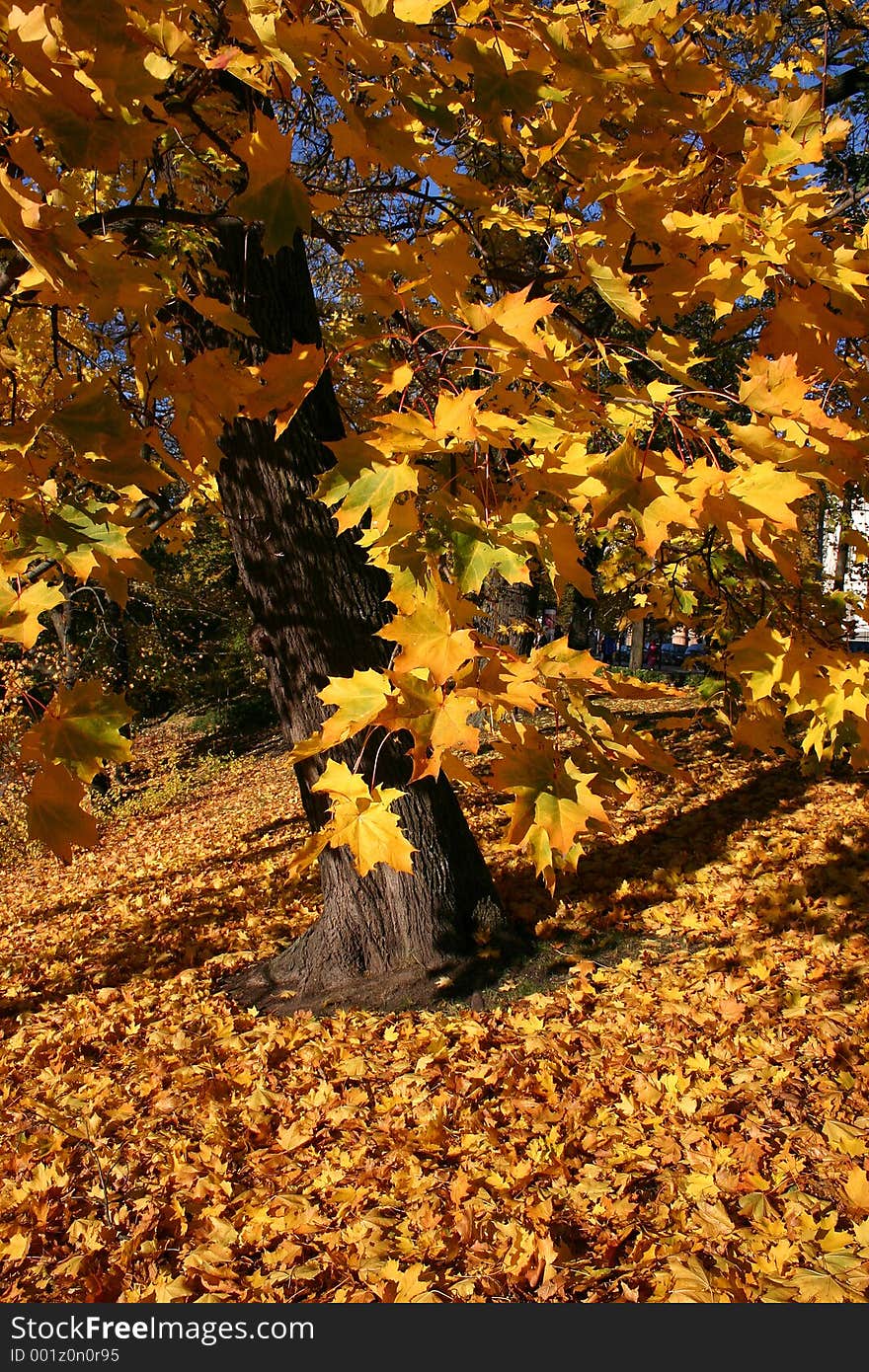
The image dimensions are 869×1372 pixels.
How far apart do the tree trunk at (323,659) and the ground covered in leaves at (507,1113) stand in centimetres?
27

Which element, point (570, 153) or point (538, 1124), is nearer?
point (570, 153)

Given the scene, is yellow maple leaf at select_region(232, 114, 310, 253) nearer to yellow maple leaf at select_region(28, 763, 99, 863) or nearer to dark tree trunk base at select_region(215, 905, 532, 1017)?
yellow maple leaf at select_region(28, 763, 99, 863)

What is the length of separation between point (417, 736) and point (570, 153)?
1.74 m

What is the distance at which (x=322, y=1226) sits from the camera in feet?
7.94

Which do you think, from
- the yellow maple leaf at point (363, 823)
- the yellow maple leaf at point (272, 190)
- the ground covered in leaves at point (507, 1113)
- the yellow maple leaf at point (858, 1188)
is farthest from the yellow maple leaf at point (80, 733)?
the yellow maple leaf at point (858, 1188)

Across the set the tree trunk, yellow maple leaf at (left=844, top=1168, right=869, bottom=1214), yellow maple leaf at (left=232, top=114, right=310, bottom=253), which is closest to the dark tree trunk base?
the tree trunk

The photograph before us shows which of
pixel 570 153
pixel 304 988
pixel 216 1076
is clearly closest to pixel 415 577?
pixel 570 153

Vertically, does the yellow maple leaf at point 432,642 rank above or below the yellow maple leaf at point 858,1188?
above

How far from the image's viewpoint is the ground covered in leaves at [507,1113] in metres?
2.21

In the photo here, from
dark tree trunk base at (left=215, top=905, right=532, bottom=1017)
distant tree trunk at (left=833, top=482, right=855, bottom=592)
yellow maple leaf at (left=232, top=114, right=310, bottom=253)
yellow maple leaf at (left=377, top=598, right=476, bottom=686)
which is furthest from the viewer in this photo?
dark tree trunk base at (left=215, top=905, right=532, bottom=1017)

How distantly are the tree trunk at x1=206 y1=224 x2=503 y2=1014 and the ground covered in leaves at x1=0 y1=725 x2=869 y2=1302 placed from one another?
0.27m

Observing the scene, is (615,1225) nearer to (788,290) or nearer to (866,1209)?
(866,1209)

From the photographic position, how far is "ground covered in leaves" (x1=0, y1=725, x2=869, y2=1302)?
221cm

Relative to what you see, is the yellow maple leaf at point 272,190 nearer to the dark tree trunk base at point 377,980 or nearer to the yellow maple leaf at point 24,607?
the yellow maple leaf at point 24,607
